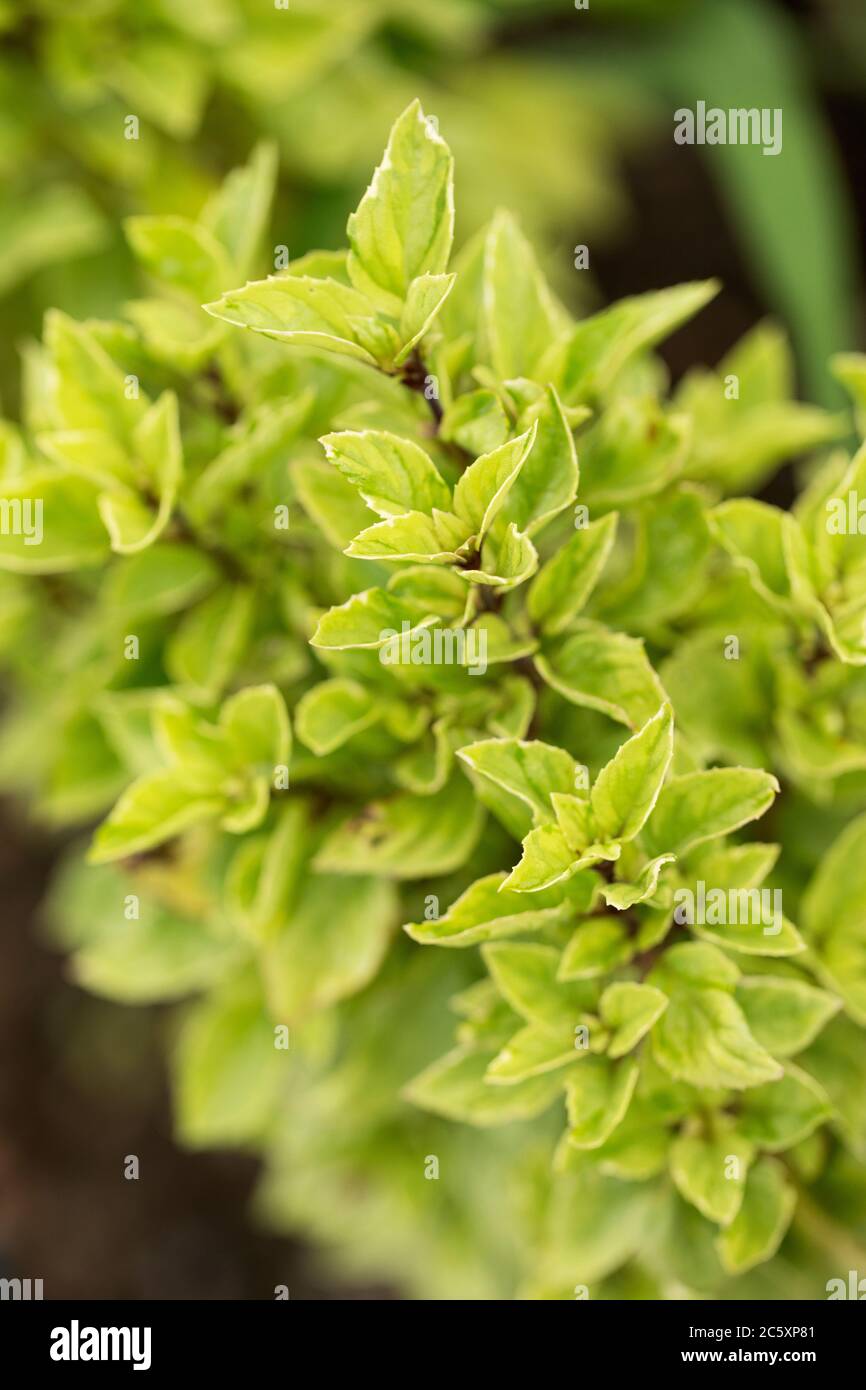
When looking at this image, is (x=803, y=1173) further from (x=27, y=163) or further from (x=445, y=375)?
(x=27, y=163)

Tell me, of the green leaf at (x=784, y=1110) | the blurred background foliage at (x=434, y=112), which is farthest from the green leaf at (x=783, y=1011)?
the blurred background foliage at (x=434, y=112)

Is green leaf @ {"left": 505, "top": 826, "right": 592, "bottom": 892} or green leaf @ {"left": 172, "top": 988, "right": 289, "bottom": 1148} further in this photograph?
green leaf @ {"left": 172, "top": 988, "right": 289, "bottom": 1148}

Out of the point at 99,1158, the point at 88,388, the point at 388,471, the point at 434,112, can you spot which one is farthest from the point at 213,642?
the point at 99,1158

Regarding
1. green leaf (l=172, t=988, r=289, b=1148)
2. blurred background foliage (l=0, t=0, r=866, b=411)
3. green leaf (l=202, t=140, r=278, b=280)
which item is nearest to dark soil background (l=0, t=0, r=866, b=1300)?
blurred background foliage (l=0, t=0, r=866, b=411)

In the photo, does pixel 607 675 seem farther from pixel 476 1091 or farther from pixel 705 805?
pixel 476 1091

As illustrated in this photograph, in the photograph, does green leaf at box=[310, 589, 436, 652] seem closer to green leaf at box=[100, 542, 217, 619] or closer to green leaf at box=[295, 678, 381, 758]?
green leaf at box=[295, 678, 381, 758]

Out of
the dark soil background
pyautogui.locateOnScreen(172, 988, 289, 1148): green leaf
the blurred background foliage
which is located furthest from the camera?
the dark soil background

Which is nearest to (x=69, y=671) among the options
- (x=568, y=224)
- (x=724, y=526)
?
(x=724, y=526)
